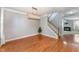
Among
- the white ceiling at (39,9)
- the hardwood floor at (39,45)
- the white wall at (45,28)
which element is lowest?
the hardwood floor at (39,45)

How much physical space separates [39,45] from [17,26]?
1.20 feet

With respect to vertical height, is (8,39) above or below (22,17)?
below

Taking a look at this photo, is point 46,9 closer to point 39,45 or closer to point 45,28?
point 45,28

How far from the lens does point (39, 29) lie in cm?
122

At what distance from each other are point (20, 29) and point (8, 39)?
0.63ft

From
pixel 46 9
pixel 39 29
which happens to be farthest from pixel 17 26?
pixel 46 9

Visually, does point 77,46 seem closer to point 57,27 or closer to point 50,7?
point 57,27

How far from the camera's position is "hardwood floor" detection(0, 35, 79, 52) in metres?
1.18

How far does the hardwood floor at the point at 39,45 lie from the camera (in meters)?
1.18

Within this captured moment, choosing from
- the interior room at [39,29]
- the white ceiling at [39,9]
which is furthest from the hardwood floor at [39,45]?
the white ceiling at [39,9]

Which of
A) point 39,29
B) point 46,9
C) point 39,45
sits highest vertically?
point 46,9

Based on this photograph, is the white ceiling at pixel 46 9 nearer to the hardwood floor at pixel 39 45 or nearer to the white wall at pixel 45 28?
the white wall at pixel 45 28
